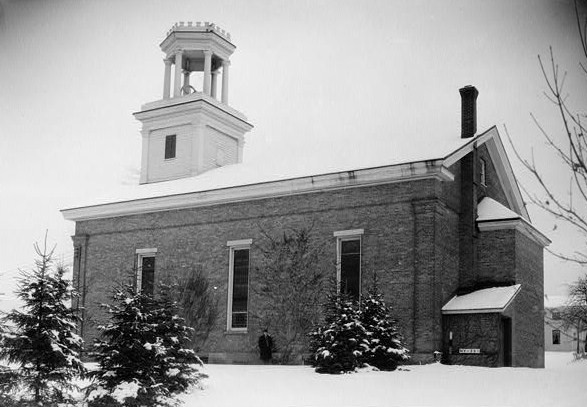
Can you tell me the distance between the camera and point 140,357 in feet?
48.7

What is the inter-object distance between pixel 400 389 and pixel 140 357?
578cm

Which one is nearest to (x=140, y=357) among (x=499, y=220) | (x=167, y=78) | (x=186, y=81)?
(x=499, y=220)

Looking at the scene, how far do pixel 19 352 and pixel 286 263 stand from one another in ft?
40.6

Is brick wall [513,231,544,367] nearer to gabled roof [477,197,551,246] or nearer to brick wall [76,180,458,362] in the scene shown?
gabled roof [477,197,551,246]

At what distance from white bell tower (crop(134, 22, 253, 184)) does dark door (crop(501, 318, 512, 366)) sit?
15319mm

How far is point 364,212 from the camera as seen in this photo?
952 inches

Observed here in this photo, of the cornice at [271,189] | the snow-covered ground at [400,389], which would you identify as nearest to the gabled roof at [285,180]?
the cornice at [271,189]

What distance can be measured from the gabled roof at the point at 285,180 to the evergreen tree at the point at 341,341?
4953 mm

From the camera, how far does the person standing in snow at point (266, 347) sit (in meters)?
→ 24.8

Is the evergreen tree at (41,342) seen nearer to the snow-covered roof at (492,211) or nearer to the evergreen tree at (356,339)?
the evergreen tree at (356,339)

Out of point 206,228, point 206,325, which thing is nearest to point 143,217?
point 206,228

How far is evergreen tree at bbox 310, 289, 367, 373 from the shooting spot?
19516 millimetres

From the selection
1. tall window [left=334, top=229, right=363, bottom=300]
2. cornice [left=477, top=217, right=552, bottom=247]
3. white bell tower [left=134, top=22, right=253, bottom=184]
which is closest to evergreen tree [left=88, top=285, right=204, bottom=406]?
tall window [left=334, top=229, right=363, bottom=300]

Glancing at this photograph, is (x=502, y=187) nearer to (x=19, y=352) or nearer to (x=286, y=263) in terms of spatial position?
(x=286, y=263)
